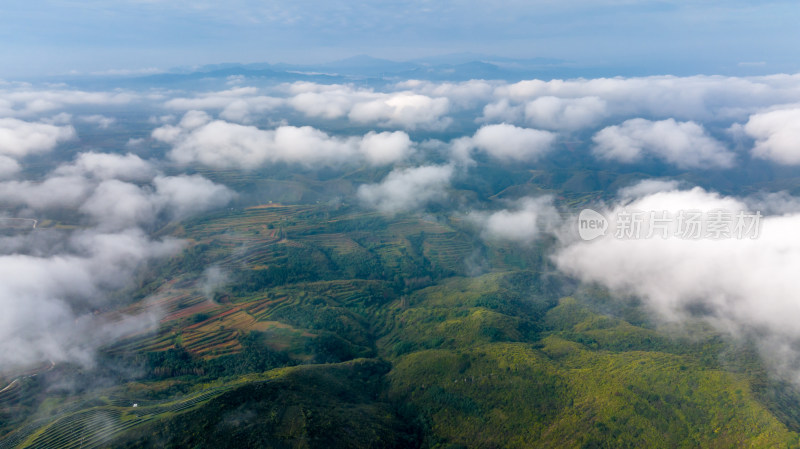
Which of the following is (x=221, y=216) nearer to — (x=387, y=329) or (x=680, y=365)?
(x=387, y=329)

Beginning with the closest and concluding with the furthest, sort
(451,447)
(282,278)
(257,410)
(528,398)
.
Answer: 1. (257,410)
2. (451,447)
3. (528,398)
4. (282,278)

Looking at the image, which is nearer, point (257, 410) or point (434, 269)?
point (257, 410)

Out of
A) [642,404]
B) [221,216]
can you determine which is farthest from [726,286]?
[221,216]

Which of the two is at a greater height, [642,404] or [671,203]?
[671,203]

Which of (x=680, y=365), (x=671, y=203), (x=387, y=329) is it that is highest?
(x=671, y=203)

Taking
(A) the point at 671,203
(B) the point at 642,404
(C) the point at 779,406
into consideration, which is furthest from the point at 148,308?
(A) the point at 671,203

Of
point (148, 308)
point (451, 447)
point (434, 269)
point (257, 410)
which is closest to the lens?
point (257, 410)

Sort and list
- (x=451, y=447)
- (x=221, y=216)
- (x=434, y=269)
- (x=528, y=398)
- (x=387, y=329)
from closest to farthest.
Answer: (x=451, y=447)
(x=528, y=398)
(x=387, y=329)
(x=434, y=269)
(x=221, y=216)

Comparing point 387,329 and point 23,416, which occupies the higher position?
point 23,416

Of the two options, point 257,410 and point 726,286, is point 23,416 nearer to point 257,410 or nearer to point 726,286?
point 257,410
